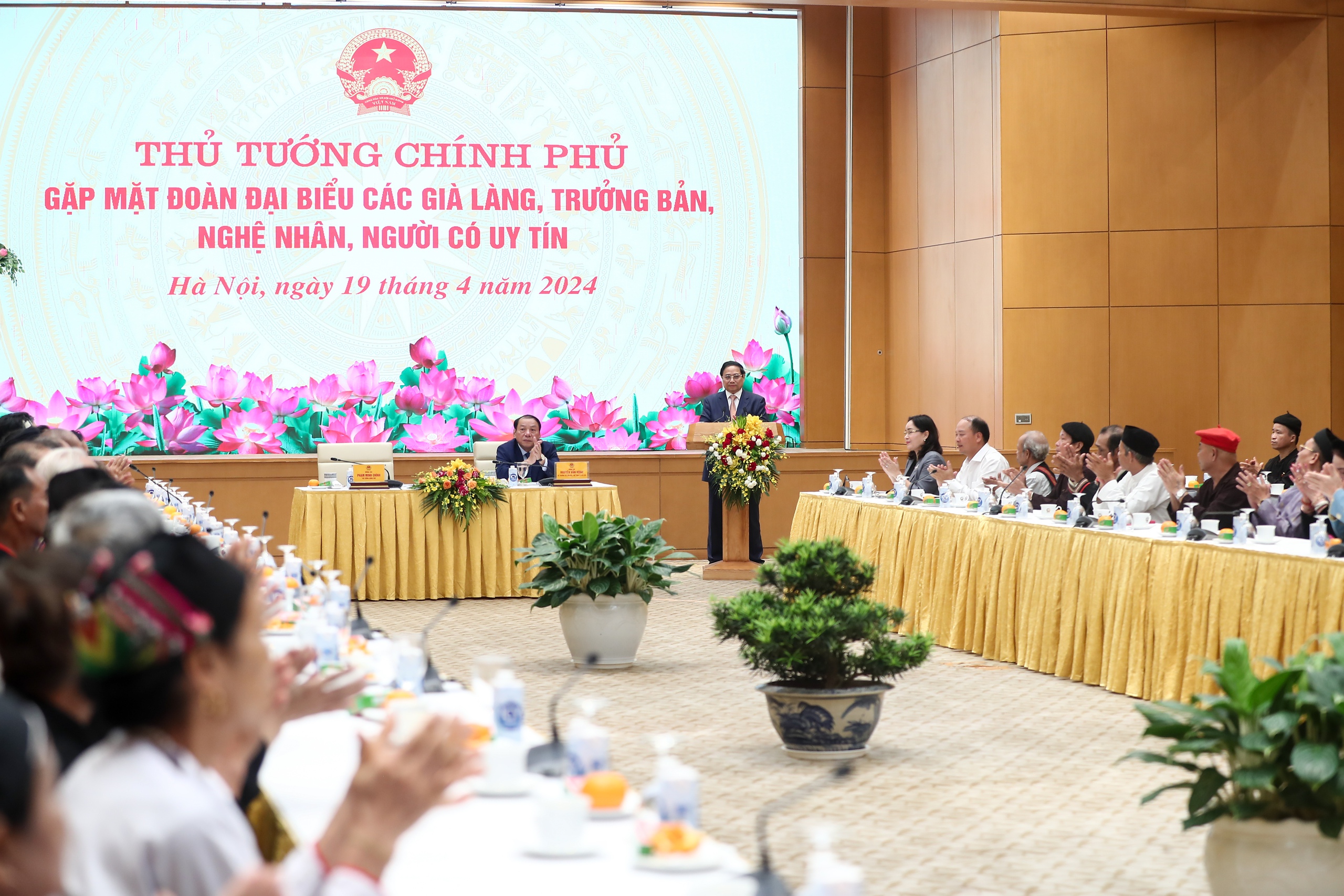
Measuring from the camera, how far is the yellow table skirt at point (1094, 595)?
4.77 metres

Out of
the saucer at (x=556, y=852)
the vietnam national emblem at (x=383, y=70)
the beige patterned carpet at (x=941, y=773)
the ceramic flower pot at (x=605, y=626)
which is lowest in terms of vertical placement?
the beige patterned carpet at (x=941, y=773)

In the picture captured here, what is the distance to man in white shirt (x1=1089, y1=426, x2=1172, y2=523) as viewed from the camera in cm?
663

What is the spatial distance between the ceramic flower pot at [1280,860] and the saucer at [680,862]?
1.47 m

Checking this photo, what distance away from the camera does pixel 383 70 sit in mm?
11148

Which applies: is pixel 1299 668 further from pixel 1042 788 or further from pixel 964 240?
pixel 964 240

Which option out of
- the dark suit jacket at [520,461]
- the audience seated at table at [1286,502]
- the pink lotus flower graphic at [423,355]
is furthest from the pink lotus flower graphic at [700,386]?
the audience seated at table at [1286,502]

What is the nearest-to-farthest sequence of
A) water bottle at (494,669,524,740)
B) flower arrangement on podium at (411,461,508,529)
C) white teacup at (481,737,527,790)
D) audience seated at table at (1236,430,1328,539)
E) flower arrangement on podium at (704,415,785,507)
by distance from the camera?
1. white teacup at (481,737,527,790)
2. water bottle at (494,669,524,740)
3. audience seated at table at (1236,430,1328,539)
4. flower arrangement on podium at (411,461,508,529)
5. flower arrangement on podium at (704,415,785,507)

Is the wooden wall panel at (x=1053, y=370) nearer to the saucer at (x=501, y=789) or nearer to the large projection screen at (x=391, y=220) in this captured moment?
the large projection screen at (x=391, y=220)

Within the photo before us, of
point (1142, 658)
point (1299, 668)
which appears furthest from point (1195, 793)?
point (1142, 658)

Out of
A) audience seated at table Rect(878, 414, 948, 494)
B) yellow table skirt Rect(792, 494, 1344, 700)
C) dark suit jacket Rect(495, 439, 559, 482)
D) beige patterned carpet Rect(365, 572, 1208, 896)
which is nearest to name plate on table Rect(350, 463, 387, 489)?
dark suit jacket Rect(495, 439, 559, 482)

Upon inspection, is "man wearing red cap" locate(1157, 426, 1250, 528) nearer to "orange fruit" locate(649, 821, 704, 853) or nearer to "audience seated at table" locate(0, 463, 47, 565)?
"audience seated at table" locate(0, 463, 47, 565)

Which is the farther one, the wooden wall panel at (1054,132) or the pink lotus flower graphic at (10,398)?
the pink lotus flower graphic at (10,398)

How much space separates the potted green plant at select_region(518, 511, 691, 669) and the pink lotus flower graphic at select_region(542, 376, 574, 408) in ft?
15.9

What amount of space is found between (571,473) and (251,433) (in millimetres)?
3156
